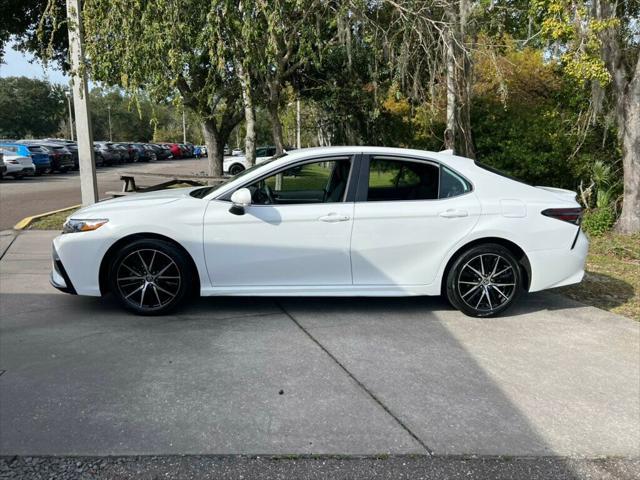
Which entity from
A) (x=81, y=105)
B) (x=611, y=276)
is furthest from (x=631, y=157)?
(x=81, y=105)

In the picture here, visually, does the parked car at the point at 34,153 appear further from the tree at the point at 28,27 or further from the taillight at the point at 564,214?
the taillight at the point at 564,214

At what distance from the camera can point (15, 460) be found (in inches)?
113

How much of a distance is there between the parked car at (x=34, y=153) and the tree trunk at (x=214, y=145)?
11900 millimetres

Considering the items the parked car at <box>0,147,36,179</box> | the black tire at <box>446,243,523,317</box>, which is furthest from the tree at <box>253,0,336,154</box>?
the parked car at <box>0,147,36,179</box>

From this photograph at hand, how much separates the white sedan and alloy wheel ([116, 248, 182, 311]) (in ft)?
0.03

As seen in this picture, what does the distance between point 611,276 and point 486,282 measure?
2.79 m

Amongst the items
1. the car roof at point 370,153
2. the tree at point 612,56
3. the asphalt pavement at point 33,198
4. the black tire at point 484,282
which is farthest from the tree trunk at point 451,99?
the asphalt pavement at point 33,198

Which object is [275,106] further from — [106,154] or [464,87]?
[106,154]

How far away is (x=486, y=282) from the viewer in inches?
204

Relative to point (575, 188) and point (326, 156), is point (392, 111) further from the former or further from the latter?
point (326, 156)

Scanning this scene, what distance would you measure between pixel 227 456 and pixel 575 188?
1090 centimetres

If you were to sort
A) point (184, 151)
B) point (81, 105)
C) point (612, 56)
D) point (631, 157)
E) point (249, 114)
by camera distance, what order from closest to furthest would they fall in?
point (612, 56) < point (631, 157) < point (81, 105) < point (249, 114) < point (184, 151)

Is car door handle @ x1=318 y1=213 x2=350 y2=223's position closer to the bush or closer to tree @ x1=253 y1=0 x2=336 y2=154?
tree @ x1=253 y1=0 x2=336 y2=154

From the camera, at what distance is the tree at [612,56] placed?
8.16 metres
